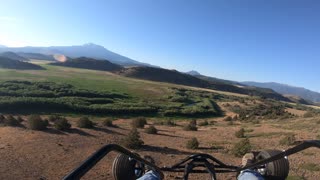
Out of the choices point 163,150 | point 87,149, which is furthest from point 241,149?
point 87,149

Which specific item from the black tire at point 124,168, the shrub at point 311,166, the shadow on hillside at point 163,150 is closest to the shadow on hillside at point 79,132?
the shadow on hillside at point 163,150

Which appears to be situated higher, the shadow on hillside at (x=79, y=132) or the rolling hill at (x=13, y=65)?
the rolling hill at (x=13, y=65)

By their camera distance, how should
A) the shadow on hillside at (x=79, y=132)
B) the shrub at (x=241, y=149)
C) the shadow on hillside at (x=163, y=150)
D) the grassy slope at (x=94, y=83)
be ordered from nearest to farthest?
the shrub at (x=241, y=149) → the shadow on hillside at (x=163, y=150) → the shadow on hillside at (x=79, y=132) → the grassy slope at (x=94, y=83)

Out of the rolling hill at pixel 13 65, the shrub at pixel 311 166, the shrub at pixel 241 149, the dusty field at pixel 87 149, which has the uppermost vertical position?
the rolling hill at pixel 13 65

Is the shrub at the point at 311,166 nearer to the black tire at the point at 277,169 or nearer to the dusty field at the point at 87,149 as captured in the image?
the dusty field at the point at 87,149

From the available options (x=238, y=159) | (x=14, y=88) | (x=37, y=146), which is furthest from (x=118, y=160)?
(x=14, y=88)

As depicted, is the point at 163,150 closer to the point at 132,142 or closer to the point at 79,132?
the point at 132,142

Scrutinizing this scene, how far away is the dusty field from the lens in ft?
61.6

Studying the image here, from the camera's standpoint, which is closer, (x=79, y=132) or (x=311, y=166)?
Result: (x=311, y=166)

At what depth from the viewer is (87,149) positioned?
24859mm

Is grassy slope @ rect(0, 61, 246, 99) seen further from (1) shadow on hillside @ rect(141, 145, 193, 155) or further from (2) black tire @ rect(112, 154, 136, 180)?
(2) black tire @ rect(112, 154, 136, 180)

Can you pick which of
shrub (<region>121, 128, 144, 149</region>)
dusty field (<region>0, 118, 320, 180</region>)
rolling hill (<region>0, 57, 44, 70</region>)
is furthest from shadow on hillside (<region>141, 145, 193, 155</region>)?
rolling hill (<region>0, 57, 44, 70</region>)

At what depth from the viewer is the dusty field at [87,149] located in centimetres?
1877

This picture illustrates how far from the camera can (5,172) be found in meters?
18.5
